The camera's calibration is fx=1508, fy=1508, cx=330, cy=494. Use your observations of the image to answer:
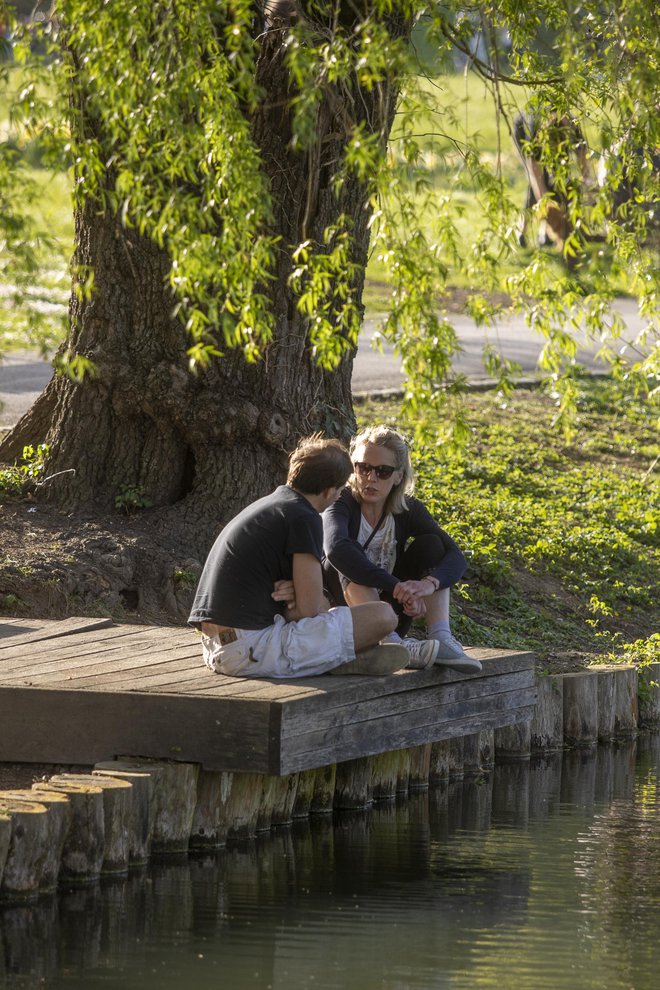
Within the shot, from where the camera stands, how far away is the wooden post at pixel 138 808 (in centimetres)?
660

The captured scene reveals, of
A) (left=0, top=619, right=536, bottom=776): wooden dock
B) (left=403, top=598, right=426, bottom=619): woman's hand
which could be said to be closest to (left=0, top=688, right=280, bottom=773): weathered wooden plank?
(left=0, top=619, right=536, bottom=776): wooden dock

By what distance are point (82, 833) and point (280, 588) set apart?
1531mm

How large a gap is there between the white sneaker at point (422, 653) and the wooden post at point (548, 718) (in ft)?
7.63

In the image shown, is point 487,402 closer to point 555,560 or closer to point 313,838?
point 555,560

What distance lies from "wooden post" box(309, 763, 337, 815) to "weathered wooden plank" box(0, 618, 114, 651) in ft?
5.61

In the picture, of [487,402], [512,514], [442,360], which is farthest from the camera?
[487,402]

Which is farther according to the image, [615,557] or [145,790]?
[615,557]

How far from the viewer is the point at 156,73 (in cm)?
768

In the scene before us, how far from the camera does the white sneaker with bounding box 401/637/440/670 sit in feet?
25.6

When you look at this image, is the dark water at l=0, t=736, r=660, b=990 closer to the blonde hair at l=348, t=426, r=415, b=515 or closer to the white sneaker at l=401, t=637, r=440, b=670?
the white sneaker at l=401, t=637, r=440, b=670

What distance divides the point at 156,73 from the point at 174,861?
3.91 m

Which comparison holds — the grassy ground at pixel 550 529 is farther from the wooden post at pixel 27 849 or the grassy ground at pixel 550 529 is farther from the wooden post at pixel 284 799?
the wooden post at pixel 27 849

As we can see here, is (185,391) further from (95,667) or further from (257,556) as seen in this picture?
(257,556)

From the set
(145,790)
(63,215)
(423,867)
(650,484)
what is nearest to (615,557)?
(650,484)
